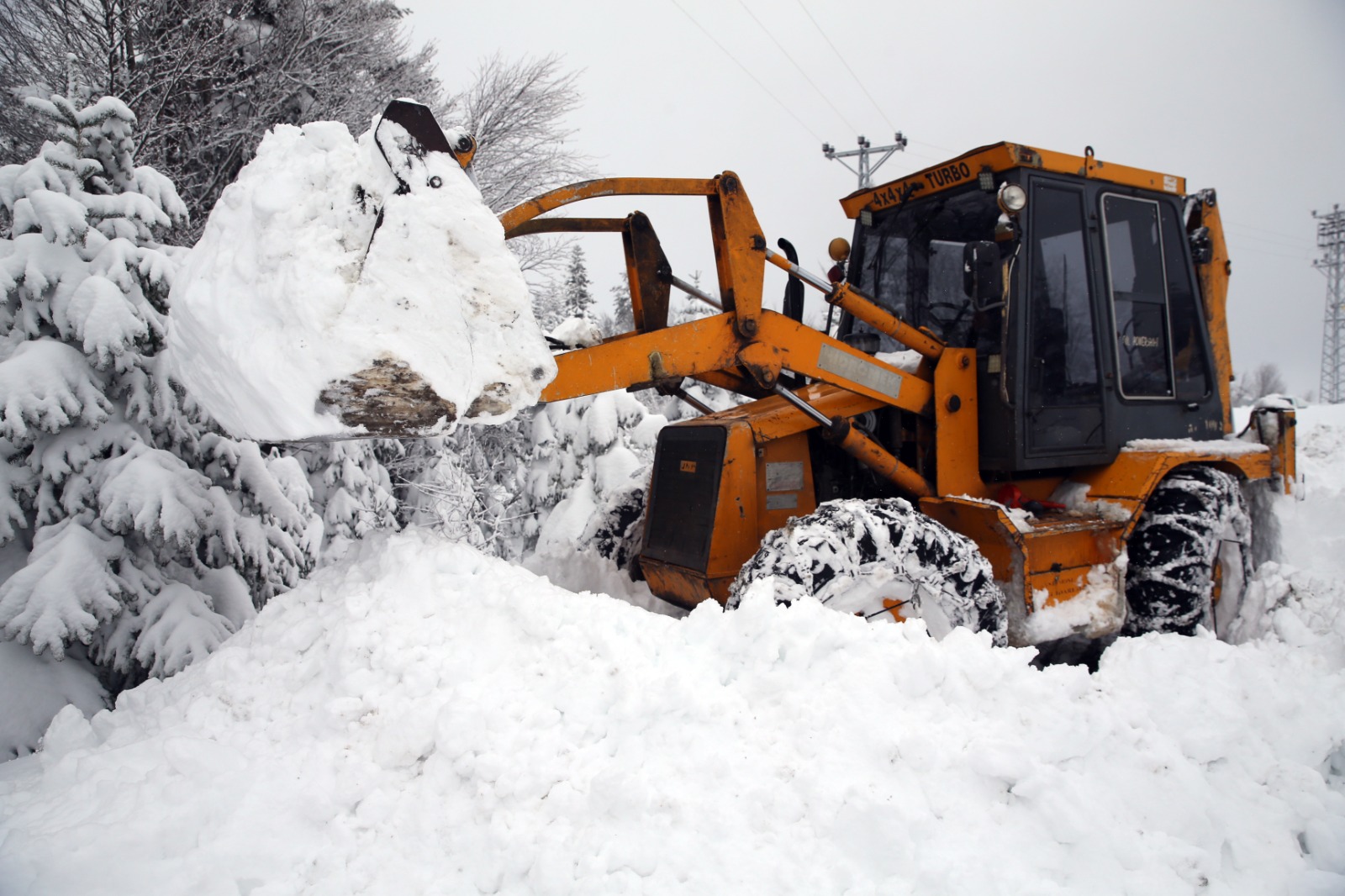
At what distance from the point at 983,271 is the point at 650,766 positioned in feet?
10.4

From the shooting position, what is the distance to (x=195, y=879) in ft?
6.56

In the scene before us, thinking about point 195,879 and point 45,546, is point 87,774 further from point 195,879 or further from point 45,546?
point 45,546

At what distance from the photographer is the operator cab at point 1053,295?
15.2 feet

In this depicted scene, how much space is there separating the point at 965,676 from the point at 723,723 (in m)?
0.82

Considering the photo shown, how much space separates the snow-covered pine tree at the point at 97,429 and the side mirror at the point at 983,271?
4.29m

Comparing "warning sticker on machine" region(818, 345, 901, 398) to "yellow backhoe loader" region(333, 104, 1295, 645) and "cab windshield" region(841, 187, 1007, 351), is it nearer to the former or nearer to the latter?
"yellow backhoe loader" region(333, 104, 1295, 645)

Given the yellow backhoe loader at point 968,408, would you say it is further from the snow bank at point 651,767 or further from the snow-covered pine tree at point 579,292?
the snow-covered pine tree at point 579,292

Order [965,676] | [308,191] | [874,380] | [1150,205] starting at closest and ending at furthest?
[965,676]
[308,191]
[874,380]
[1150,205]

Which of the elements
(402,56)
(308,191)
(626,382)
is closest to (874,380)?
(626,382)

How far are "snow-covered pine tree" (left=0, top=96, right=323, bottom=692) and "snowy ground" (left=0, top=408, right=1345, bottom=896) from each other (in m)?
1.28

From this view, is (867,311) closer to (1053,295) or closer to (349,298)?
(1053,295)

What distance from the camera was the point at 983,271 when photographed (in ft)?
13.8

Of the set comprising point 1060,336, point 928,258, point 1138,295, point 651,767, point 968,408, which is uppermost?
point 928,258

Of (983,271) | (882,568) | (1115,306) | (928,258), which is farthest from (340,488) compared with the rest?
(1115,306)
